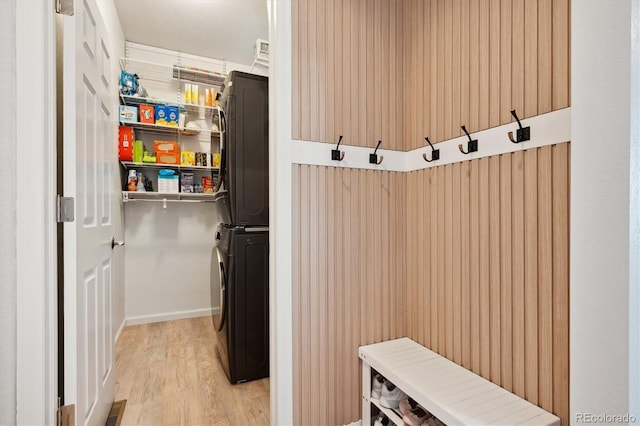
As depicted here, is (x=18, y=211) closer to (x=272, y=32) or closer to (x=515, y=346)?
(x=272, y=32)

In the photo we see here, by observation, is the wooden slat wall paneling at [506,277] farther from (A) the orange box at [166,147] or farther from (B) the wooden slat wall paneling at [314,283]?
(A) the orange box at [166,147]

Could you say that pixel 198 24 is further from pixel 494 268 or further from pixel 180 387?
pixel 494 268

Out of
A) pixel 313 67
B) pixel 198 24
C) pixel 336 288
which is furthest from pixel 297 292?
pixel 198 24

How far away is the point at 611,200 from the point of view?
819mm

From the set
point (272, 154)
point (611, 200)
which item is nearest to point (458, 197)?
point (611, 200)

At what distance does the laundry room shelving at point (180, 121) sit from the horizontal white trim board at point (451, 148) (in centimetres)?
201

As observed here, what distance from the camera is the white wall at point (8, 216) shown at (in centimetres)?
97

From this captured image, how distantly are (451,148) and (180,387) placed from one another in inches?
82.7

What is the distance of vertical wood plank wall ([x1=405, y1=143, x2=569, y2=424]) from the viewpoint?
1.02 m

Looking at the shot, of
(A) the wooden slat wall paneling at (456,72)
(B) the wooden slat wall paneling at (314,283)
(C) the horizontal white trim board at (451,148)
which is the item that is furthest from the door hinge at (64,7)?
(A) the wooden slat wall paneling at (456,72)

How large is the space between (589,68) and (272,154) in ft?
3.59

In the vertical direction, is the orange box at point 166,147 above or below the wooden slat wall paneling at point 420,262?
above

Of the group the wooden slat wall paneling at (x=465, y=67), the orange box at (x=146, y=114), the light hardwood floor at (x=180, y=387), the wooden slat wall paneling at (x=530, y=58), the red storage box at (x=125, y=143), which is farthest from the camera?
the orange box at (x=146, y=114)

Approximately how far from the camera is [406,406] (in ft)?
4.19
